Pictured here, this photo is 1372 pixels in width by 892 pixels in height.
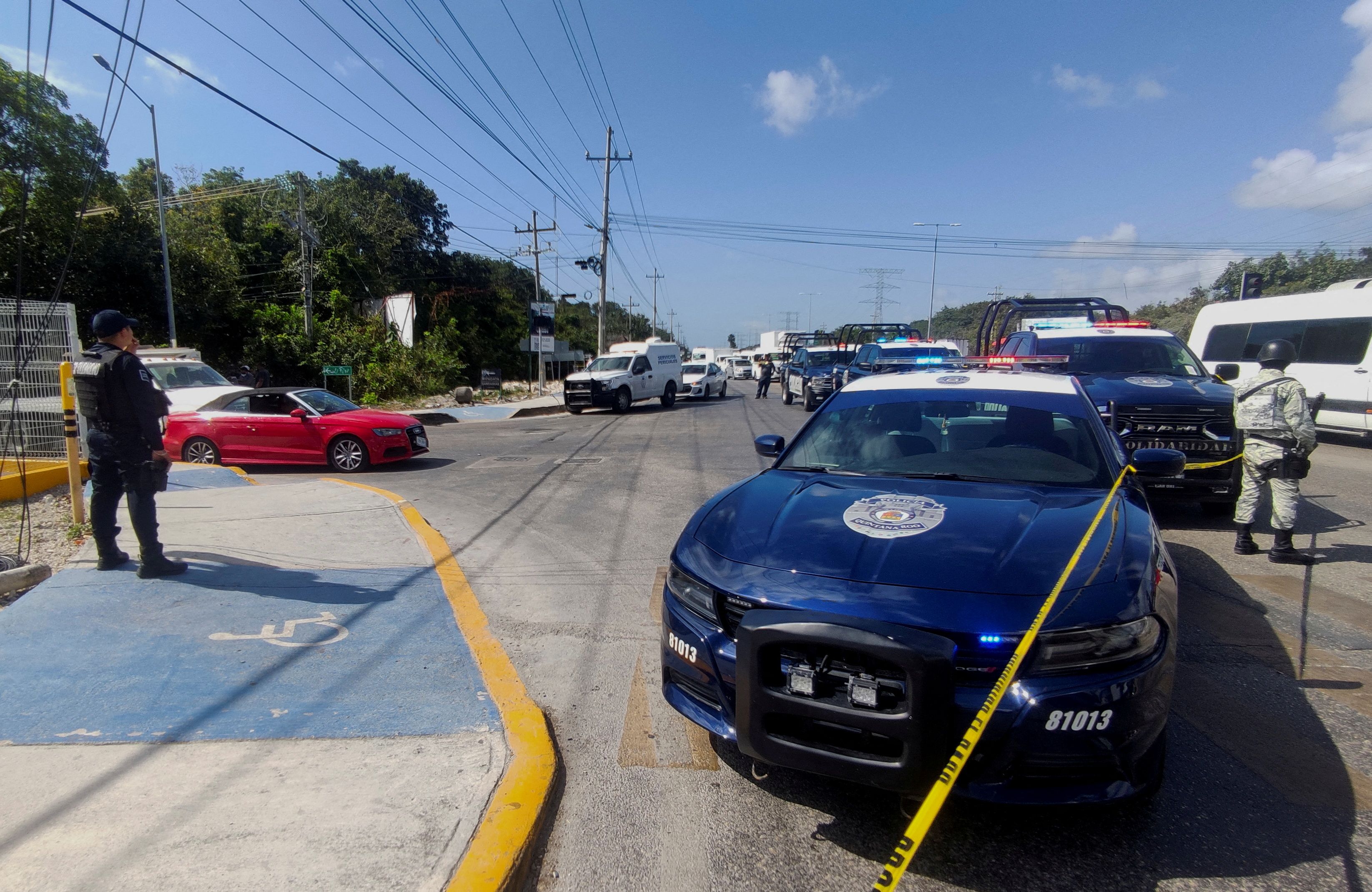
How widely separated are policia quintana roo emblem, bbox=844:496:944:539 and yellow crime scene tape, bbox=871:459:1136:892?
56 centimetres

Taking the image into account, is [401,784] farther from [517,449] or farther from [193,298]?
[193,298]

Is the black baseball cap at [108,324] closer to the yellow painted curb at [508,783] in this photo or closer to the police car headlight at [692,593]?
the yellow painted curb at [508,783]

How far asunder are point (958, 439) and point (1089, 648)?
1.91m

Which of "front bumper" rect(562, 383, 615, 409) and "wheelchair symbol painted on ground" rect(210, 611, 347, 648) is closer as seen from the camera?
"wheelchair symbol painted on ground" rect(210, 611, 347, 648)

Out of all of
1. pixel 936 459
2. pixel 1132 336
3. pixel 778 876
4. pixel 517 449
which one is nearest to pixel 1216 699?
pixel 936 459

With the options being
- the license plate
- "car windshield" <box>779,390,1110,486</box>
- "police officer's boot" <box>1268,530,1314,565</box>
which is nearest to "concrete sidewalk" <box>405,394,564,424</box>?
the license plate

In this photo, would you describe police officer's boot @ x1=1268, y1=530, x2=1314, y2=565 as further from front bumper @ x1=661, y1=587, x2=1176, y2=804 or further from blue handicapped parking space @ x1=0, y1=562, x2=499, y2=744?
blue handicapped parking space @ x1=0, y1=562, x2=499, y2=744

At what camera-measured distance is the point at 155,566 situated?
17.0ft

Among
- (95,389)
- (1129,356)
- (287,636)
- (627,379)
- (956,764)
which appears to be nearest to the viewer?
(956,764)

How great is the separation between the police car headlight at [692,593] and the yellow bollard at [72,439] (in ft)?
19.6

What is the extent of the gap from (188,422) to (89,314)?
66.0ft

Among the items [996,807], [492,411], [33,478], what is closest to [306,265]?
[492,411]

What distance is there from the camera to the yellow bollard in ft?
21.0

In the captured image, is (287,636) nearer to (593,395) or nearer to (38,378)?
(38,378)
